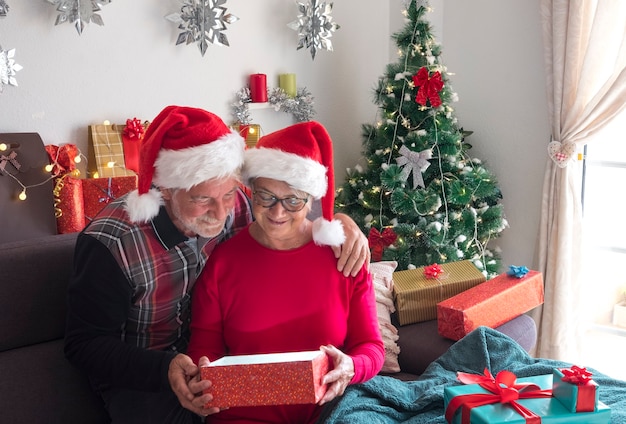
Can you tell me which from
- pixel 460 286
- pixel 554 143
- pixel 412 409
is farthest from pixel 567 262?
pixel 412 409

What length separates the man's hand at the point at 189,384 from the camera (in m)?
1.57

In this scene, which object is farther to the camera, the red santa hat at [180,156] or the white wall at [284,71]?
the white wall at [284,71]

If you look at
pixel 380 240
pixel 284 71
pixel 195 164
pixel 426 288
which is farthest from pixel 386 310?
pixel 284 71

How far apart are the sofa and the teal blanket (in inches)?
30.7

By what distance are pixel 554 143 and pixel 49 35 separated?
2492 mm

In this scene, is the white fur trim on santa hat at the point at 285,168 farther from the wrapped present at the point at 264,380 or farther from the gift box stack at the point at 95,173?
the gift box stack at the point at 95,173

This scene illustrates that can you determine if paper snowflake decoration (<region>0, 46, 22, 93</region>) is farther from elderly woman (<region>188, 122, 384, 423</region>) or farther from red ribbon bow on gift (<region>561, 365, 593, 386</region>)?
red ribbon bow on gift (<region>561, 365, 593, 386</region>)

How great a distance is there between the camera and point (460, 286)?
266 cm

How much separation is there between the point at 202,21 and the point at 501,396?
2091mm

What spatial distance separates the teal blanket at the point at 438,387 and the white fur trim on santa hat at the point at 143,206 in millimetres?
722

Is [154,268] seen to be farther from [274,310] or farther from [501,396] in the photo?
[501,396]

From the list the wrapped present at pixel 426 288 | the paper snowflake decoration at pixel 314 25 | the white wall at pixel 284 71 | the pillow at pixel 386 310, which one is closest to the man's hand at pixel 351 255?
the pillow at pixel 386 310

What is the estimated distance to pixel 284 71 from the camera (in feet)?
11.7

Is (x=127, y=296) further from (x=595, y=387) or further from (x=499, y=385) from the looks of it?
(x=595, y=387)
